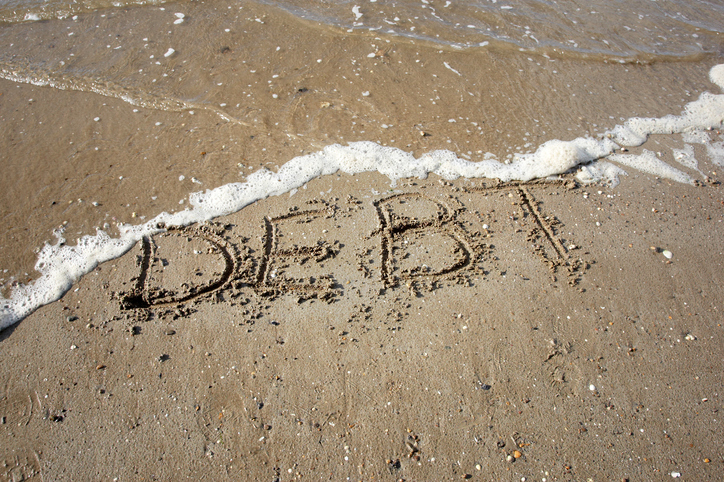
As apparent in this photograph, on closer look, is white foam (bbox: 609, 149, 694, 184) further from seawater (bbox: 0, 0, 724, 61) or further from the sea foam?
seawater (bbox: 0, 0, 724, 61)

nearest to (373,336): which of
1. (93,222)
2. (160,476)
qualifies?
(160,476)

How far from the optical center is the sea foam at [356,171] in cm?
320

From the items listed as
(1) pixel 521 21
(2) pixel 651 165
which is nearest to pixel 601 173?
(2) pixel 651 165

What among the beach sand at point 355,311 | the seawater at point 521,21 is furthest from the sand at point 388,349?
the seawater at point 521,21

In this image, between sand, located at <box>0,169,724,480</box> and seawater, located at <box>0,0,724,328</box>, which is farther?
seawater, located at <box>0,0,724,328</box>

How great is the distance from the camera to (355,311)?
2.98 metres

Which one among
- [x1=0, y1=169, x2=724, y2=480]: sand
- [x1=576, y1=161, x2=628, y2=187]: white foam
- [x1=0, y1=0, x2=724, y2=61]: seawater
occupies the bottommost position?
[x1=0, y1=169, x2=724, y2=480]: sand

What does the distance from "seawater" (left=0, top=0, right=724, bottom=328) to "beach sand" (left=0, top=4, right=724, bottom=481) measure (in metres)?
0.07

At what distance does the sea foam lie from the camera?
3197 mm

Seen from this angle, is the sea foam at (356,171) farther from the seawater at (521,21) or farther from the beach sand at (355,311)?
the seawater at (521,21)

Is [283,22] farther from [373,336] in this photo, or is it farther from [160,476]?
[160,476]

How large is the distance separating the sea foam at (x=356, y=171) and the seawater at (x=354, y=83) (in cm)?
1

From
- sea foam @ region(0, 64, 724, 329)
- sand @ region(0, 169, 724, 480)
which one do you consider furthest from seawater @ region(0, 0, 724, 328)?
sand @ region(0, 169, 724, 480)

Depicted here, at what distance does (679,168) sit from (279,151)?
3923mm
